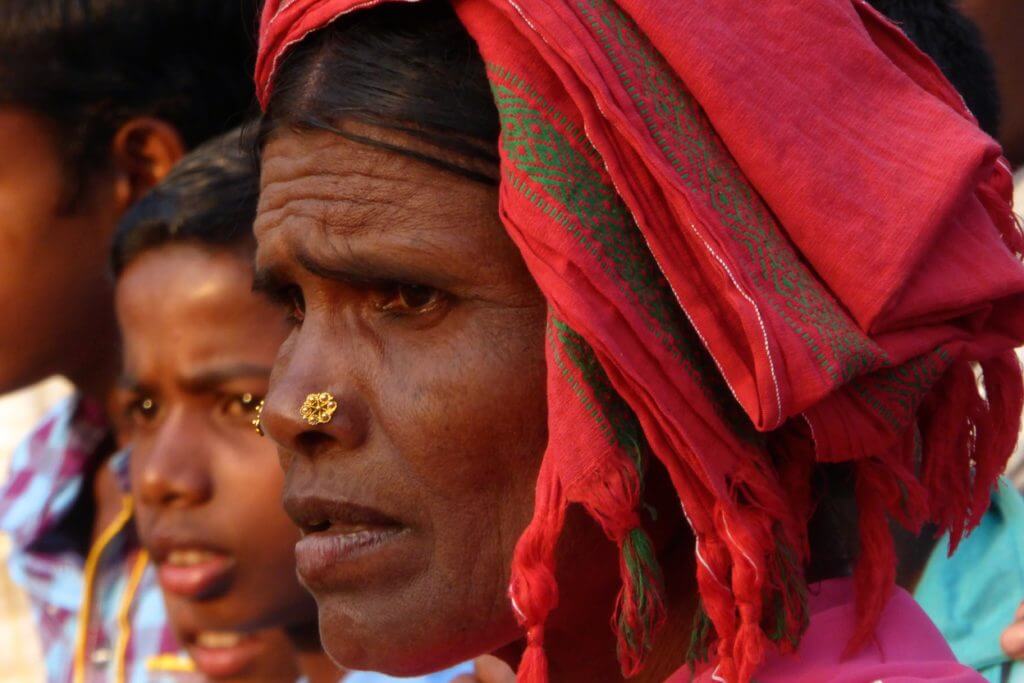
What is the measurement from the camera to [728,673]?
1984mm

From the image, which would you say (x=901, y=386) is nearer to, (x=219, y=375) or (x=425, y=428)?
(x=425, y=428)

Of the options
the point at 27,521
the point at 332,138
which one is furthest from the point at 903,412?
the point at 27,521

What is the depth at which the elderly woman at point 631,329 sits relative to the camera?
1.97 metres

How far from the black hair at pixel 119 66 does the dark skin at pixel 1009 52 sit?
1.96m

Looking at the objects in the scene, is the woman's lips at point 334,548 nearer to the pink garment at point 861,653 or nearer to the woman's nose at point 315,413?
the woman's nose at point 315,413

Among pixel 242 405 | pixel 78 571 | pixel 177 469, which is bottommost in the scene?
pixel 78 571

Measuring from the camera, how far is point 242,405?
139 inches

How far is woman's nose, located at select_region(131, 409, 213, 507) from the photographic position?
3510mm

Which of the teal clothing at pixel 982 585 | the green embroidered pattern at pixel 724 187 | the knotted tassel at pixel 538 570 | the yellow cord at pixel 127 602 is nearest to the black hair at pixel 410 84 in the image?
the green embroidered pattern at pixel 724 187

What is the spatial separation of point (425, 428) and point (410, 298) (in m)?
0.20

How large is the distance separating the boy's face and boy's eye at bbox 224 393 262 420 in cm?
103

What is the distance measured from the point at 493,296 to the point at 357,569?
0.43m

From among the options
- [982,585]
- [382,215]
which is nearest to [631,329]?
[382,215]

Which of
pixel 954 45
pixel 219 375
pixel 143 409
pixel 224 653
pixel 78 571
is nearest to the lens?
pixel 954 45
